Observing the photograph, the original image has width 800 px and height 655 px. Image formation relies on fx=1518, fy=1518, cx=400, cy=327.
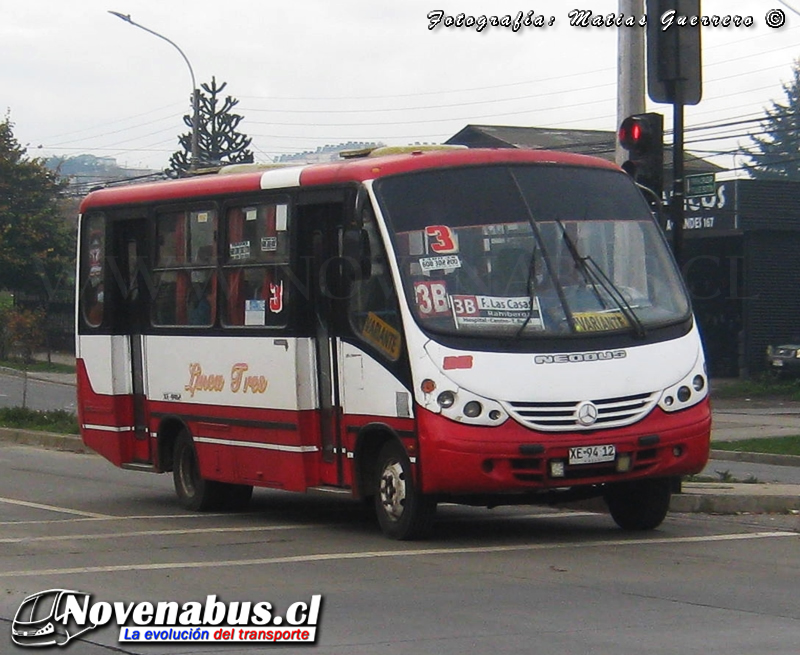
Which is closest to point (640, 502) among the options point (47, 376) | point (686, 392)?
point (686, 392)

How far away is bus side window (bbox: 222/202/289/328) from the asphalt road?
1887 millimetres

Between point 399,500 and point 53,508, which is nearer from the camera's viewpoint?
point 399,500

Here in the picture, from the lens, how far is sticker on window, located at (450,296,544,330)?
11.4m

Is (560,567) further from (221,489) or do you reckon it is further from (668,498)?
(221,489)

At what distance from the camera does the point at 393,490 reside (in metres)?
11.8

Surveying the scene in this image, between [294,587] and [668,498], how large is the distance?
13.3 feet

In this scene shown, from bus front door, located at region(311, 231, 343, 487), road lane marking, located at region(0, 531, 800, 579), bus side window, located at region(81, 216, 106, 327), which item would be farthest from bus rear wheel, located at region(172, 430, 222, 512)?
road lane marking, located at region(0, 531, 800, 579)

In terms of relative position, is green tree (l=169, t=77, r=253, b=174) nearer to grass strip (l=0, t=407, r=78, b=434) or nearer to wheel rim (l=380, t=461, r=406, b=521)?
grass strip (l=0, t=407, r=78, b=434)

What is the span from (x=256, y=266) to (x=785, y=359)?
3061 centimetres

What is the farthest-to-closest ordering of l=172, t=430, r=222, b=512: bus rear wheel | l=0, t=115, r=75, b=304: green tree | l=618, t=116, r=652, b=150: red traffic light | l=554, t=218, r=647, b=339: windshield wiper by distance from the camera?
l=0, t=115, r=75, b=304: green tree
l=172, t=430, r=222, b=512: bus rear wheel
l=618, t=116, r=652, b=150: red traffic light
l=554, t=218, r=647, b=339: windshield wiper

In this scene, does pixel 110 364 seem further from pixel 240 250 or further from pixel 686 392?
pixel 686 392

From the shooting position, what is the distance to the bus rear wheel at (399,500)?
454 inches

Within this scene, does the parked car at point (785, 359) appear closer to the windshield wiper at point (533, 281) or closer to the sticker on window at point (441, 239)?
the windshield wiper at point (533, 281)

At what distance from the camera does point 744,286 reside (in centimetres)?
4466
